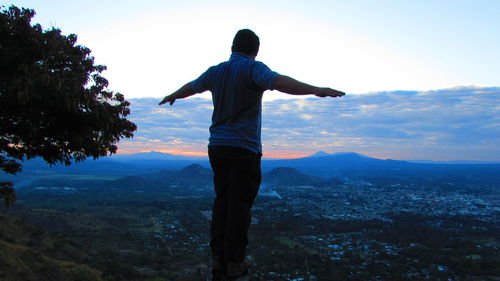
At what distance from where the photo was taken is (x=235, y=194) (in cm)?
316

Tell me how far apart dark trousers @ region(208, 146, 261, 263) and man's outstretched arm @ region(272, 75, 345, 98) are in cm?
75

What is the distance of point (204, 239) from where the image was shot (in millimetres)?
62812

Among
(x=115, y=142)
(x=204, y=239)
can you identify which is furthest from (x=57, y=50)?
(x=204, y=239)

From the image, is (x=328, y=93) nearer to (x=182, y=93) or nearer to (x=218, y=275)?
(x=182, y=93)

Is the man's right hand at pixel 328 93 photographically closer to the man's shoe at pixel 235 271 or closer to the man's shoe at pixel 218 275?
the man's shoe at pixel 235 271

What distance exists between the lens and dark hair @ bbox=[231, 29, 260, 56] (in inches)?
138

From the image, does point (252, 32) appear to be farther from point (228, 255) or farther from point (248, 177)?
point (228, 255)

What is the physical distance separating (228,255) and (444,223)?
104024 millimetres

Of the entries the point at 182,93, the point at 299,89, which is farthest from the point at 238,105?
the point at 182,93

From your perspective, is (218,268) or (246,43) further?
(246,43)

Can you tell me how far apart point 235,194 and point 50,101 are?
698cm

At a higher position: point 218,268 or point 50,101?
point 50,101

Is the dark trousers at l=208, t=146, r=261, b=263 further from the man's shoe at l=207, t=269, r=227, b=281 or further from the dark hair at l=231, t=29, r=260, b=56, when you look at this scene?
the dark hair at l=231, t=29, r=260, b=56

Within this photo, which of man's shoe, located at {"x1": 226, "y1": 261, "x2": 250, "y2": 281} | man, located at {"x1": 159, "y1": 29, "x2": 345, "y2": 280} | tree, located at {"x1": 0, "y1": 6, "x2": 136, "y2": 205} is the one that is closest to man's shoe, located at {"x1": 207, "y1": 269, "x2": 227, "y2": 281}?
man, located at {"x1": 159, "y1": 29, "x2": 345, "y2": 280}
